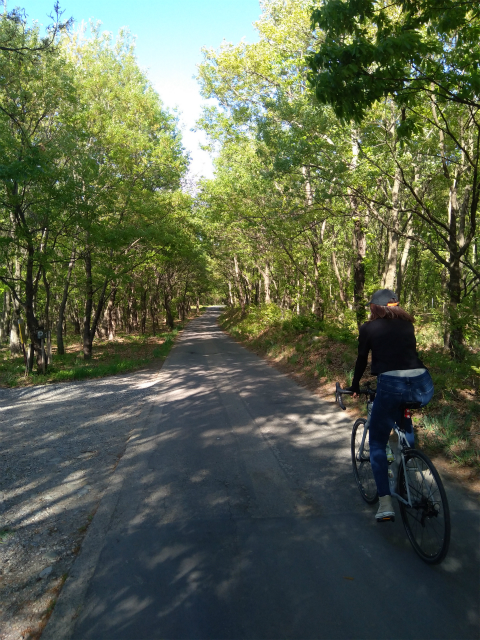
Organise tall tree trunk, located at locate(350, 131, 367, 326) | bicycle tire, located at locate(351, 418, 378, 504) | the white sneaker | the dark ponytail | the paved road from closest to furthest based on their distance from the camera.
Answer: the paved road → the white sneaker → the dark ponytail → bicycle tire, located at locate(351, 418, 378, 504) → tall tree trunk, located at locate(350, 131, 367, 326)

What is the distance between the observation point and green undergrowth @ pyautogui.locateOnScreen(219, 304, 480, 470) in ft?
17.1

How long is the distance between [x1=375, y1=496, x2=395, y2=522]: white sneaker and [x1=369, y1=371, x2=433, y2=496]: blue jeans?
0.05m

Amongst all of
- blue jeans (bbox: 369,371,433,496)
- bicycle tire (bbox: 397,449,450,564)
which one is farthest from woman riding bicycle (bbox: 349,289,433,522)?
bicycle tire (bbox: 397,449,450,564)

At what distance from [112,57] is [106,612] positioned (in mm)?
25114

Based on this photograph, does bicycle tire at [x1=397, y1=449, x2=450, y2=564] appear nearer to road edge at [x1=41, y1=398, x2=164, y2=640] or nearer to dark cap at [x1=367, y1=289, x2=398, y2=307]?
dark cap at [x1=367, y1=289, x2=398, y2=307]

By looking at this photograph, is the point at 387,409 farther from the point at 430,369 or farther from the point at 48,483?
the point at 430,369

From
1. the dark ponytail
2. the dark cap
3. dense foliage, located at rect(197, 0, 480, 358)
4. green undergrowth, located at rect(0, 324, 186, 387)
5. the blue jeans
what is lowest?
green undergrowth, located at rect(0, 324, 186, 387)

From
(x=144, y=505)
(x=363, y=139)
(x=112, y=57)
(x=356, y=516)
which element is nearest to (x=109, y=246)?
(x=363, y=139)

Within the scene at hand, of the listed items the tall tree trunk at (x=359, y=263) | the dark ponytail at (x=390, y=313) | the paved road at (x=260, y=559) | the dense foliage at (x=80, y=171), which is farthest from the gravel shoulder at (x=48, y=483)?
the tall tree trunk at (x=359, y=263)

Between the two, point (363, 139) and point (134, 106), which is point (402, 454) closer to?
point (363, 139)

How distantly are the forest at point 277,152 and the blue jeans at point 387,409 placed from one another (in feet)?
11.5

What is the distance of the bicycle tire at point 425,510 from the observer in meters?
2.89

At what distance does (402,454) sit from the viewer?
3.41 metres

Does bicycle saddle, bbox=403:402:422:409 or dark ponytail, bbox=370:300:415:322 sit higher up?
dark ponytail, bbox=370:300:415:322
